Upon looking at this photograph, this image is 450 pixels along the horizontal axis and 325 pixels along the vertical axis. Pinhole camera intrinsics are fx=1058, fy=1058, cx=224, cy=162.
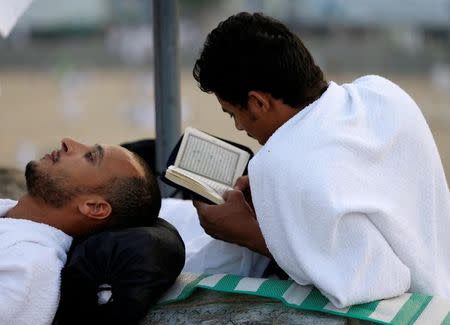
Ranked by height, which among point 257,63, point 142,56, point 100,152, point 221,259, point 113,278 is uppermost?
point 257,63

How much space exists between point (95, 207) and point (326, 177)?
64 centimetres

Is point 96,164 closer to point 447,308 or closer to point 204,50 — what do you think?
point 204,50

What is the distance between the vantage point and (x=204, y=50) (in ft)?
9.16

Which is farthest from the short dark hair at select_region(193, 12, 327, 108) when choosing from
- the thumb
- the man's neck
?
the man's neck

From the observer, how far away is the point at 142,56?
1362 centimetres

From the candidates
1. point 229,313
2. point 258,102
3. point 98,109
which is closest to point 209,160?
point 258,102

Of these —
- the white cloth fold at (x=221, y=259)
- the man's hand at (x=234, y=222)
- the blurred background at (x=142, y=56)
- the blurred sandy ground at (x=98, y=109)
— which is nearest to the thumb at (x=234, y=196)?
the man's hand at (x=234, y=222)

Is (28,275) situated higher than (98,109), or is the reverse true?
(28,275)

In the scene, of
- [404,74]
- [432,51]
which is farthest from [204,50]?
[432,51]

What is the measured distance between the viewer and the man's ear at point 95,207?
108 inches

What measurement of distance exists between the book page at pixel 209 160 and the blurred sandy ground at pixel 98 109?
174 inches

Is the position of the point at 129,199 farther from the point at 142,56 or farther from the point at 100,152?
the point at 142,56

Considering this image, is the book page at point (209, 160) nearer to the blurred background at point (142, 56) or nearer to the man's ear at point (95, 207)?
the man's ear at point (95, 207)

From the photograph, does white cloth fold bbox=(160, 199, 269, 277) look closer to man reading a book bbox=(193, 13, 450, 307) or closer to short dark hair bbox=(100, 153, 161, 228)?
man reading a book bbox=(193, 13, 450, 307)
